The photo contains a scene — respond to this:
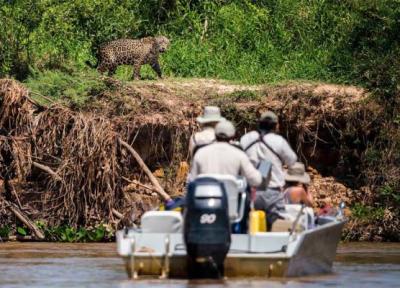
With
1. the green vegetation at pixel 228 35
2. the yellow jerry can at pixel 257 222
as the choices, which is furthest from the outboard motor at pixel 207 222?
the green vegetation at pixel 228 35

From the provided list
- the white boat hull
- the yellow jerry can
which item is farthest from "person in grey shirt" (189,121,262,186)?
the white boat hull

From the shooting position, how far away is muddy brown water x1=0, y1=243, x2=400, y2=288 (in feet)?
46.5

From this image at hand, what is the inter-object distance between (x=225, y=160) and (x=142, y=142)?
337 inches

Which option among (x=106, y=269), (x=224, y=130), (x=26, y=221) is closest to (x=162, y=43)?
(x=26, y=221)

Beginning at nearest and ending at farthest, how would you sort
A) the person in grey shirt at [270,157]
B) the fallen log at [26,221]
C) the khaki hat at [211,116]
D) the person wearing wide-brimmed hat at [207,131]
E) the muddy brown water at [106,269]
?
the muddy brown water at [106,269] < the person in grey shirt at [270,157] < the person wearing wide-brimmed hat at [207,131] < the khaki hat at [211,116] < the fallen log at [26,221]

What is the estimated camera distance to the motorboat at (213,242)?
44.7ft

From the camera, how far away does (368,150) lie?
22.8m

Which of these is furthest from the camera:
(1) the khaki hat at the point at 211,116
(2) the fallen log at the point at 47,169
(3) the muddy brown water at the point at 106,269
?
(2) the fallen log at the point at 47,169

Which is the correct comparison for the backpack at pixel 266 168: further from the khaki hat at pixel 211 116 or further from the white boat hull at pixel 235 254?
the khaki hat at pixel 211 116

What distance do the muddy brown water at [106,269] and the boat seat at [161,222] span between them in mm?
595

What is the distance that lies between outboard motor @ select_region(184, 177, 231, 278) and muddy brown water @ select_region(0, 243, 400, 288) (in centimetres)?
33

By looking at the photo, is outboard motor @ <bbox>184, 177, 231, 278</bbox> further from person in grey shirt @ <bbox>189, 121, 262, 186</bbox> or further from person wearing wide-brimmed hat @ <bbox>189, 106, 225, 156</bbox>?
person wearing wide-brimmed hat @ <bbox>189, 106, 225, 156</bbox>

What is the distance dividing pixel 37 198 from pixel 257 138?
25.5 feet

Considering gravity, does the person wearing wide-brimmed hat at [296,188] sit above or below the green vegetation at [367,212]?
above
